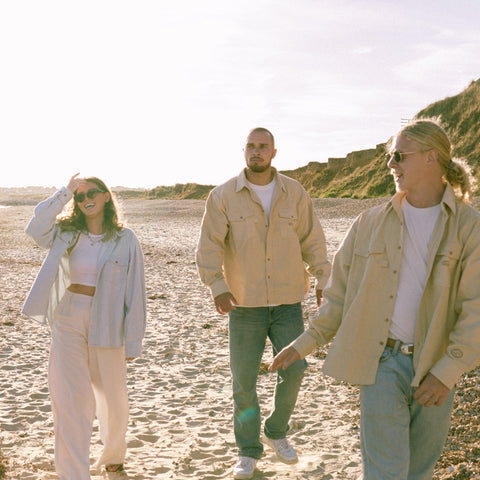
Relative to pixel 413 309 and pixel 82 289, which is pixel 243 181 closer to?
pixel 82 289

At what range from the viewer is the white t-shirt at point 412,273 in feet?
8.48

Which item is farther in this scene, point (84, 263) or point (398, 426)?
point (84, 263)

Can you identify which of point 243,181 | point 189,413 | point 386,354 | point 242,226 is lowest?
point 189,413

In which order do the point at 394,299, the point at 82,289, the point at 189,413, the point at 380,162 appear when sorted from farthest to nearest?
the point at 380,162 → the point at 189,413 → the point at 82,289 → the point at 394,299

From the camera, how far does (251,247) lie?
4.25m

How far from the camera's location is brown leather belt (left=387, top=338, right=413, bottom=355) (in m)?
2.56

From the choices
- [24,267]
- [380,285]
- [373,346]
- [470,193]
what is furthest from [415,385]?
[24,267]

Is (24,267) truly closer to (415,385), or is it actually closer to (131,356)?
(131,356)

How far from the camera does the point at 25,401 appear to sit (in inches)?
230

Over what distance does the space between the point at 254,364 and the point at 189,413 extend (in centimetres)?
170

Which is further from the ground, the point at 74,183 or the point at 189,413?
the point at 74,183

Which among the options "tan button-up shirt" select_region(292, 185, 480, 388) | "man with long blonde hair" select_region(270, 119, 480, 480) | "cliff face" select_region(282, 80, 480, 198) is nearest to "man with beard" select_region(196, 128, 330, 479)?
"tan button-up shirt" select_region(292, 185, 480, 388)

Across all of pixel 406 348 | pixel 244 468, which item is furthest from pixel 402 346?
pixel 244 468

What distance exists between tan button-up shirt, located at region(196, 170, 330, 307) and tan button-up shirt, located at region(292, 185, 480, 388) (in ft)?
4.29
